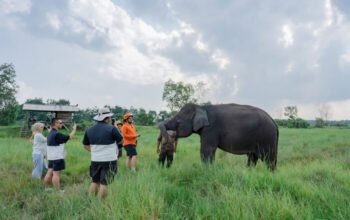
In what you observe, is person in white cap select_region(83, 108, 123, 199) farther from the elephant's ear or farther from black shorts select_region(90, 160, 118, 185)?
the elephant's ear

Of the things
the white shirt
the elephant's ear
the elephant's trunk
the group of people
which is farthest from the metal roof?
the elephant's ear

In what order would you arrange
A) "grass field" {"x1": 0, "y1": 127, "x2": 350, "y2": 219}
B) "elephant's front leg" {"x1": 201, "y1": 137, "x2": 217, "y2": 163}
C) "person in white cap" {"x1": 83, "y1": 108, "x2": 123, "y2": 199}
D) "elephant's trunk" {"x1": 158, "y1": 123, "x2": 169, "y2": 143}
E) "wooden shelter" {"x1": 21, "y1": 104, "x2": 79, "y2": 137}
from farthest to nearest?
"wooden shelter" {"x1": 21, "y1": 104, "x2": 79, "y2": 137} < "elephant's trunk" {"x1": 158, "y1": 123, "x2": 169, "y2": 143} < "elephant's front leg" {"x1": 201, "y1": 137, "x2": 217, "y2": 163} < "person in white cap" {"x1": 83, "y1": 108, "x2": 123, "y2": 199} < "grass field" {"x1": 0, "y1": 127, "x2": 350, "y2": 219}

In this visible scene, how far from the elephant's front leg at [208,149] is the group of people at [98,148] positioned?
101cm

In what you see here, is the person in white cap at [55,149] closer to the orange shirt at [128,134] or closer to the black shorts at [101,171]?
the black shorts at [101,171]

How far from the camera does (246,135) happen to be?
24.5 ft

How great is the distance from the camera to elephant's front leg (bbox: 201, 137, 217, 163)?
7.34 metres

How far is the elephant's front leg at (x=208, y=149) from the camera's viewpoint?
7.34m

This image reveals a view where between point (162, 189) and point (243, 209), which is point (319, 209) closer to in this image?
point (243, 209)

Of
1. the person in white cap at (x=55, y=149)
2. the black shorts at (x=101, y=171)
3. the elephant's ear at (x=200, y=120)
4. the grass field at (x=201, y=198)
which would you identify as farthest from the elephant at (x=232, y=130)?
the black shorts at (x=101, y=171)

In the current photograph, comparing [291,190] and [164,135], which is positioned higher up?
[164,135]

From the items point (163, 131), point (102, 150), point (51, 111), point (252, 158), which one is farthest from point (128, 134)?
point (51, 111)

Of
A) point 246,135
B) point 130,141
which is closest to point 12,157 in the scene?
point 130,141

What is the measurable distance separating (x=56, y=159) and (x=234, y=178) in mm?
3925

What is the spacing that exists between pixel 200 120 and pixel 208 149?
0.70 metres
